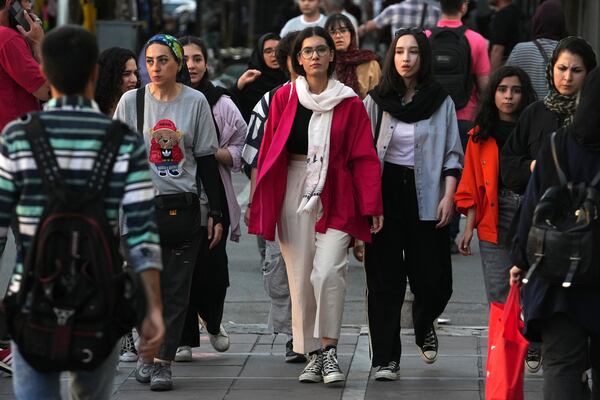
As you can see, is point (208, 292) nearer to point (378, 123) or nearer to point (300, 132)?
point (300, 132)

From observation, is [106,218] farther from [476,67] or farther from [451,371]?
[476,67]

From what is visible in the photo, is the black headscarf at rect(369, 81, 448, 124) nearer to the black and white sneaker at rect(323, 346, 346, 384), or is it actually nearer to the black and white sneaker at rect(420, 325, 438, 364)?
the black and white sneaker at rect(420, 325, 438, 364)

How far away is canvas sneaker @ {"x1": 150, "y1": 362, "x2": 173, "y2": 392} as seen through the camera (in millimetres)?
7414

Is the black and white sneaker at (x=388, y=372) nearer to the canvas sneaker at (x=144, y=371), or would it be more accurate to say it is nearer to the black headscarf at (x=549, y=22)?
the canvas sneaker at (x=144, y=371)

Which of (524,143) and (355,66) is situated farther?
(355,66)

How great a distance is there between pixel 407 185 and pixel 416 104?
44cm

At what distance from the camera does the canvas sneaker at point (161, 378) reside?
7.41 metres

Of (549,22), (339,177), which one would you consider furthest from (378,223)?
(549,22)

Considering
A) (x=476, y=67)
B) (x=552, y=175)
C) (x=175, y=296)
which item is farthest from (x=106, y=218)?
(x=476, y=67)

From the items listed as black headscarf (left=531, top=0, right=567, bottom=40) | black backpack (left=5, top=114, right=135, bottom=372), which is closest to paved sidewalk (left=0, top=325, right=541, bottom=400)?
black headscarf (left=531, top=0, right=567, bottom=40)

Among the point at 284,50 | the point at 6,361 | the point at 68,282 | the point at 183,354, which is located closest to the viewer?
the point at 68,282

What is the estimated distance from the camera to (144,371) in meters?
7.55

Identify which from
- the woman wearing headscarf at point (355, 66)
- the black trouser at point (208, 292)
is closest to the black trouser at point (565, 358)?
the black trouser at point (208, 292)

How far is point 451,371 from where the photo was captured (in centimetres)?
789
